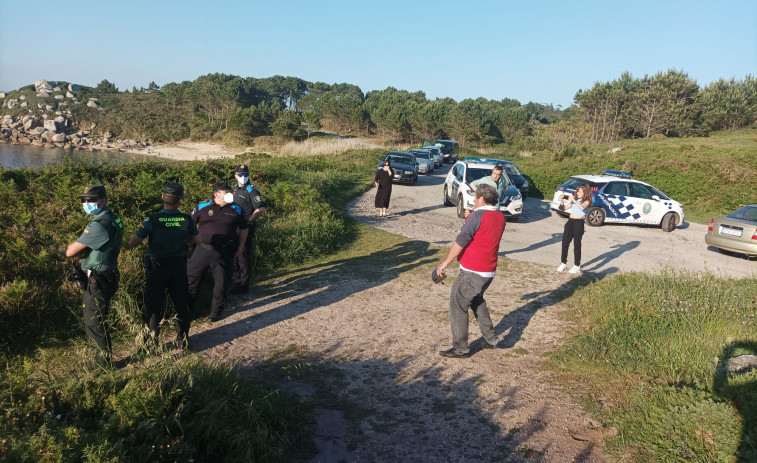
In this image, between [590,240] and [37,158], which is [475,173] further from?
[37,158]

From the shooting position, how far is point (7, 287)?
5.32 metres

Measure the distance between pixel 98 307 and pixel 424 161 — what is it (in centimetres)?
2570

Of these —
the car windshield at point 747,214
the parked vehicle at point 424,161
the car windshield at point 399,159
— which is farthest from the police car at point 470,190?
the parked vehicle at point 424,161

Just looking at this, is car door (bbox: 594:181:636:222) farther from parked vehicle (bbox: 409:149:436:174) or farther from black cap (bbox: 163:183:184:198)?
parked vehicle (bbox: 409:149:436:174)

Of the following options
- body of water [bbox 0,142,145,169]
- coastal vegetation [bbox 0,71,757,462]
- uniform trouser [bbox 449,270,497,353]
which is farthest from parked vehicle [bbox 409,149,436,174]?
uniform trouser [bbox 449,270,497,353]

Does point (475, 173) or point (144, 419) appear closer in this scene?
point (144, 419)

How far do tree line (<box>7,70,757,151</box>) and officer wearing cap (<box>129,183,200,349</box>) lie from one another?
3413 centimetres

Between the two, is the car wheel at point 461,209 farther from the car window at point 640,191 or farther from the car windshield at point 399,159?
the car windshield at point 399,159

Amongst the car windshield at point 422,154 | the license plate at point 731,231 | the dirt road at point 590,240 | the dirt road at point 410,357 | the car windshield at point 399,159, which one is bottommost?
the dirt road at point 410,357

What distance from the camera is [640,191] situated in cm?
1538

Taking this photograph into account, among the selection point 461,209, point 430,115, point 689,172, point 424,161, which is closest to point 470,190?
point 461,209

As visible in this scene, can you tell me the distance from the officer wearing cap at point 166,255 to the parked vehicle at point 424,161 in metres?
24.2

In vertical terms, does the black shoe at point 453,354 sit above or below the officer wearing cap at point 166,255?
below

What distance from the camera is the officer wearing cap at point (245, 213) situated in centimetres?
744
